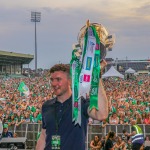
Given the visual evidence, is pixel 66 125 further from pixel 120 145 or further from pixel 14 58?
pixel 14 58

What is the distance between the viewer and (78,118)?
322 centimetres

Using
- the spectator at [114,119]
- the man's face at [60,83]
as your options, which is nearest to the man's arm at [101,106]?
the man's face at [60,83]

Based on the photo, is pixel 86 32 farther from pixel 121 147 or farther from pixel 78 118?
pixel 121 147

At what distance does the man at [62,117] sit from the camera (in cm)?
328

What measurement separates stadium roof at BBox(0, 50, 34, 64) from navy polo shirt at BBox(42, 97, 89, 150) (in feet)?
266

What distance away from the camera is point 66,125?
10.9 feet

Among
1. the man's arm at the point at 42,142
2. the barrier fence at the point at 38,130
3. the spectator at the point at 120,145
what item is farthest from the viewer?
the barrier fence at the point at 38,130

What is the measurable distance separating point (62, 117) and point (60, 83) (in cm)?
30

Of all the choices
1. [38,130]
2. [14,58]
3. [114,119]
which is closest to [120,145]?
[114,119]

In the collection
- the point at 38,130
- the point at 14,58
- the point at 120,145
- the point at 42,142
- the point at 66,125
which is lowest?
the point at 120,145

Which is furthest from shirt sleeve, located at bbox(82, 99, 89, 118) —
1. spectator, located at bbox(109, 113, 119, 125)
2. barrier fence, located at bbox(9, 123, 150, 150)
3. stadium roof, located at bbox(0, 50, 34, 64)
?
stadium roof, located at bbox(0, 50, 34, 64)

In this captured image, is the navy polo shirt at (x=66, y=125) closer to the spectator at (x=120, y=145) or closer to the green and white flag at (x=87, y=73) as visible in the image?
the green and white flag at (x=87, y=73)

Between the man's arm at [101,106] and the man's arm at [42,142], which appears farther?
the man's arm at [42,142]

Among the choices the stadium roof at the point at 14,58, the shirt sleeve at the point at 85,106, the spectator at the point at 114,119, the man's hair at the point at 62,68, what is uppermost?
the stadium roof at the point at 14,58
